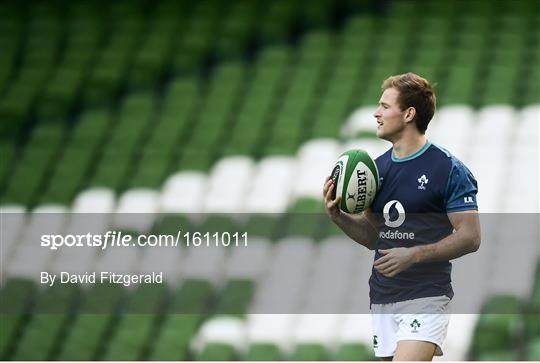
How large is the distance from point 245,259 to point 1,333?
3.53ft

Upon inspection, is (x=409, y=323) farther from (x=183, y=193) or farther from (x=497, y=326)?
(x=183, y=193)

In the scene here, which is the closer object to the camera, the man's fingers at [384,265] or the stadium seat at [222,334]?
the man's fingers at [384,265]

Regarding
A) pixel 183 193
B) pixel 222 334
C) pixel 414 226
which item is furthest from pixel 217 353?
pixel 414 226

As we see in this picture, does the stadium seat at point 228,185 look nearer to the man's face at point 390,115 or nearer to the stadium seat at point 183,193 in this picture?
the stadium seat at point 183,193

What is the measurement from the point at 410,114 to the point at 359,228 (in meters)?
0.26

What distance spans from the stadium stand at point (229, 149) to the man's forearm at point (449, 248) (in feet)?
5.20

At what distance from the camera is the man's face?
2318 mm

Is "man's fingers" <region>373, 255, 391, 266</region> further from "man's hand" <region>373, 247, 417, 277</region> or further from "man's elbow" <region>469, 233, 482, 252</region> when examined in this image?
"man's elbow" <region>469, 233, 482, 252</region>

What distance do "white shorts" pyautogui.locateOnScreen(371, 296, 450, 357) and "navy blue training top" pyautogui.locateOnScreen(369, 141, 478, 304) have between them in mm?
17

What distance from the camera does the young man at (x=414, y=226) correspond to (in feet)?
7.41

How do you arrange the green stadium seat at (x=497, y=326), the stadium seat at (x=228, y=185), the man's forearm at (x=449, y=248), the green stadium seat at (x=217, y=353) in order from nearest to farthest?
the man's forearm at (x=449, y=248) < the green stadium seat at (x=497, y=326) < the green stadium seat at (x=217, y=353) < the stadium seat at (x=228, y=185)

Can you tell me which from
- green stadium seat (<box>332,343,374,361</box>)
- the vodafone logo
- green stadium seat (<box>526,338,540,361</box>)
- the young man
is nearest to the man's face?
the young man

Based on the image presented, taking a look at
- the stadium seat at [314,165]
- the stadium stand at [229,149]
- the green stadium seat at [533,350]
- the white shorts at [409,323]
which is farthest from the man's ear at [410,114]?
the stadium seat at [314,165]

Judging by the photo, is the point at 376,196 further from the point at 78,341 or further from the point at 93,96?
the point at 93,96
